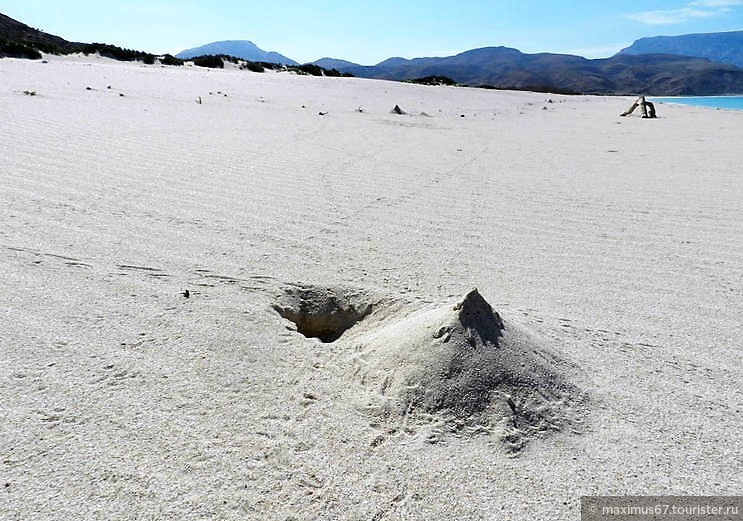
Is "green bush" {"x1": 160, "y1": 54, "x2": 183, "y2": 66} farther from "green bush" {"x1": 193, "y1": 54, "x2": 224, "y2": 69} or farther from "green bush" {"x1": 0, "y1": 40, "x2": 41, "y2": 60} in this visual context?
"green bush" {"x1": 0, "y1": 40, "x2": 41, "y2": 60}

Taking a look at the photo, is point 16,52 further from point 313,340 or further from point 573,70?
point 573,70

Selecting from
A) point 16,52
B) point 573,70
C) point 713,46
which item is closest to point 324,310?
point 16,52

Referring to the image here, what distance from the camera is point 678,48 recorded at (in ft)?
636

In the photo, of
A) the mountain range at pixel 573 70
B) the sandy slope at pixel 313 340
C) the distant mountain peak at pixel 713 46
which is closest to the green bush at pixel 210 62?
the mountain range at pixel 573 70

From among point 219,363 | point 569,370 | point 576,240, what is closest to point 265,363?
point 219,363

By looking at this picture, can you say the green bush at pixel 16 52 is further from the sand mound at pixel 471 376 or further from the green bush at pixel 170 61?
the sand mound at pixel 471 376

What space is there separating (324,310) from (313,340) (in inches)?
13.8

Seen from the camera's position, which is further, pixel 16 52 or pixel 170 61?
pixel 170 61

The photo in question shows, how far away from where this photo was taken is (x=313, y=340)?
6.88 feet

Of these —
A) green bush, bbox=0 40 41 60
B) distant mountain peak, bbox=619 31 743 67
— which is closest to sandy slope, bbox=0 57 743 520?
green bush, bbox=0 40 41 60

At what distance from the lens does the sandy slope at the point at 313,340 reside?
1396mm

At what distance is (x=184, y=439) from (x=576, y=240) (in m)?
2.69

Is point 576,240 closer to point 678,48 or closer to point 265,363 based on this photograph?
point 265,363

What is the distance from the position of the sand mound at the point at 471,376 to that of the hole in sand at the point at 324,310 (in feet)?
1.44
